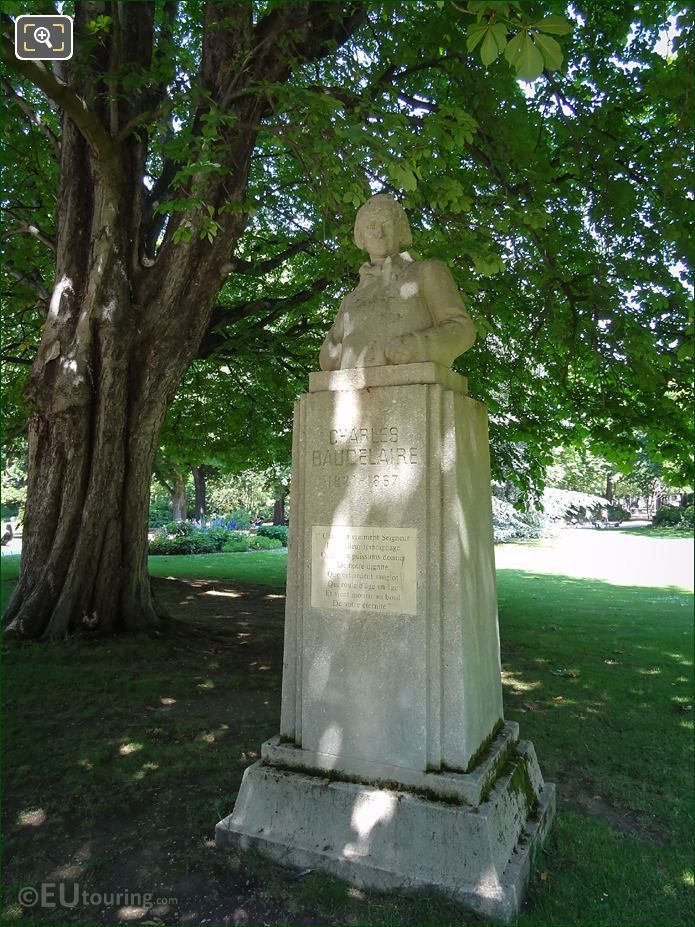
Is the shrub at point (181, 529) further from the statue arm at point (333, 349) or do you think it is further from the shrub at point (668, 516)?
the shrub at point (668, 516)

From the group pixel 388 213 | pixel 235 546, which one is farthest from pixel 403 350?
pixel 235 546

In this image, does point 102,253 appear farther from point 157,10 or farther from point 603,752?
A: point 603,752

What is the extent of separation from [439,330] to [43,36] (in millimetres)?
5062

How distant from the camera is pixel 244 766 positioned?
4.57 m

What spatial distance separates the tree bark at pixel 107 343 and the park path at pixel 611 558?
A: 14745mm

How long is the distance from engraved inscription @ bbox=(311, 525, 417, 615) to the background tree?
10.6ft

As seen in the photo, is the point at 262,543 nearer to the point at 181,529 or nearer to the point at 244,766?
the point at 181,529

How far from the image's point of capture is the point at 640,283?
24.5 feet

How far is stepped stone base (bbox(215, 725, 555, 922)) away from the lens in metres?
2.99

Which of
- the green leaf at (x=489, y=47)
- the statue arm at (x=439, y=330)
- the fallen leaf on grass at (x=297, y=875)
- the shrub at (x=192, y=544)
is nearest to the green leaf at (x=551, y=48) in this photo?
the green leaf at (x=489, y=47)

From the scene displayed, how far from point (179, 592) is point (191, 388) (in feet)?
14.2

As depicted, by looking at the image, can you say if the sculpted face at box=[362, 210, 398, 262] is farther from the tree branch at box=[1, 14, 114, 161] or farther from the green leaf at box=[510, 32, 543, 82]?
the tree branch at box=[1, 14, 114, 161]

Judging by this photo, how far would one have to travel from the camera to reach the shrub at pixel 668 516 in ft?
136

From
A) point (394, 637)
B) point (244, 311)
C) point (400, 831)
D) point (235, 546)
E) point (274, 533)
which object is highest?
point (244, 311)
